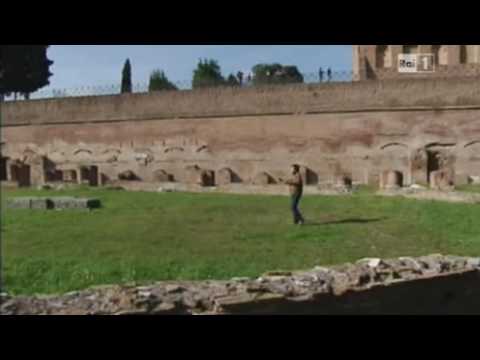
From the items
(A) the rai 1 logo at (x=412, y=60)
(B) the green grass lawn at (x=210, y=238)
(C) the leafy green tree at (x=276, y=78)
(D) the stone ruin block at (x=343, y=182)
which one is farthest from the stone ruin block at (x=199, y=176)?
(A) the rai 1 logo at (x=412, y=60)

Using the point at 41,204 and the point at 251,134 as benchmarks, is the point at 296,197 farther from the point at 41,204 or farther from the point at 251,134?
the point at 251,134

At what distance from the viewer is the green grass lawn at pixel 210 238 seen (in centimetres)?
755

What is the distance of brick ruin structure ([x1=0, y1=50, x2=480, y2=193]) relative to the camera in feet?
70.6

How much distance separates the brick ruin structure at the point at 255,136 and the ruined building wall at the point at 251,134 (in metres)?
0.04

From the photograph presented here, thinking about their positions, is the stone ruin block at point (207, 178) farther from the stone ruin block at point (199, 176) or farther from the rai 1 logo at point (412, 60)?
the rai 1 logo at point (412, 60)

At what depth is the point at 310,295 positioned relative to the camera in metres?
5.51

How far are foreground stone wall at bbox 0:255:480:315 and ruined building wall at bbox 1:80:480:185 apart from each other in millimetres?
14644

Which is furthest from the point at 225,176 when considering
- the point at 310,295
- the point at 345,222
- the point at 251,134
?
the point at 310,295

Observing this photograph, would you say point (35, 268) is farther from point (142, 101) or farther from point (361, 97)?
point (142, 101)

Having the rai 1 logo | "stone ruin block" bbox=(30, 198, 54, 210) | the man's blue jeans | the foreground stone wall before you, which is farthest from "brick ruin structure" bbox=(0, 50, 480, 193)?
the foreground stone wall

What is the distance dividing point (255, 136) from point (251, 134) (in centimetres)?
19
